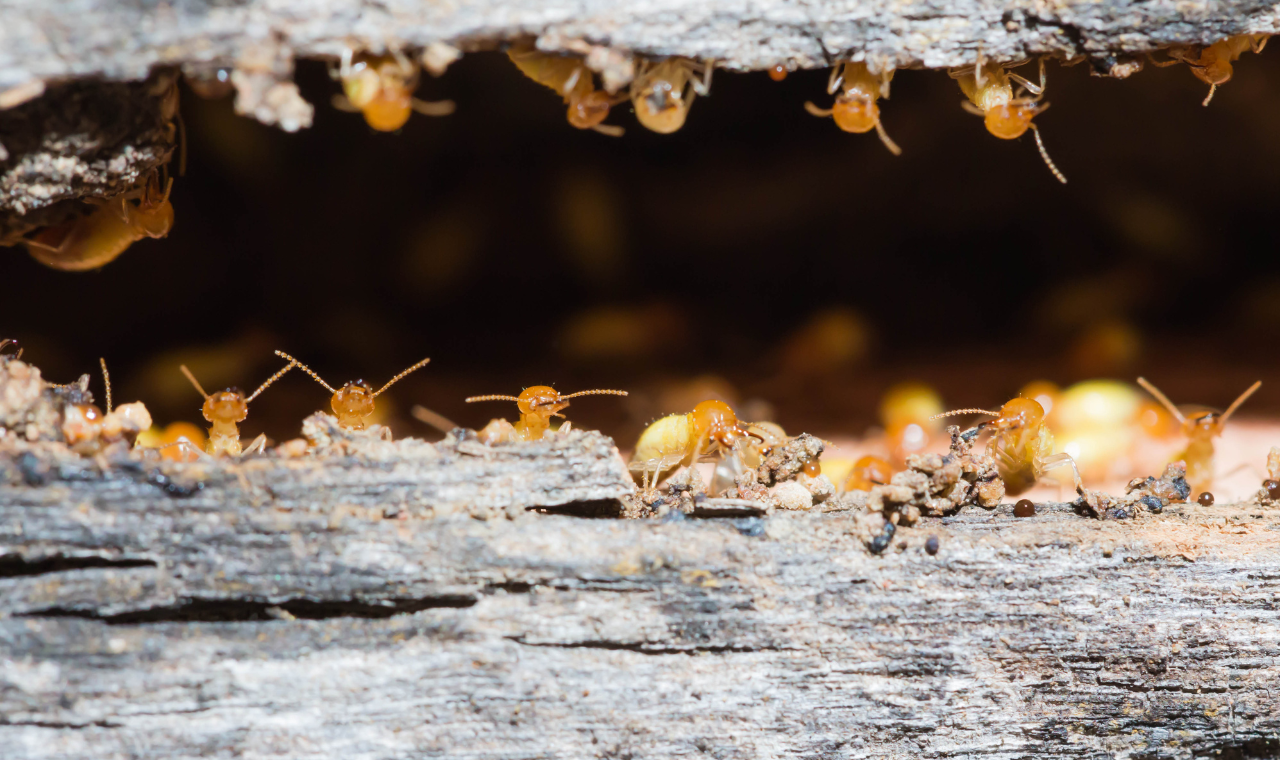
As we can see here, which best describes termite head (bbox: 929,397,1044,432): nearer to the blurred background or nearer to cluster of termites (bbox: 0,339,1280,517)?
cluster of termites (bbox: 0,339,1280,517)

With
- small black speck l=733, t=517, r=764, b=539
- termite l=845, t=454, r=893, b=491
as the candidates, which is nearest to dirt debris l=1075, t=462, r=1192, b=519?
termite l=845, t=454, r=893, b=491

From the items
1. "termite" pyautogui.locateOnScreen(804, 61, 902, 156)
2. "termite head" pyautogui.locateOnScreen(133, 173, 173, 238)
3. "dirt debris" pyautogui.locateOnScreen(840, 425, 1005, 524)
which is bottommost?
"dirt debris" pyautogui.locateOnScreen(840, 425, 1005, 524)

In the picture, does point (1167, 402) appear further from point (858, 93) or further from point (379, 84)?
point (379, 84)

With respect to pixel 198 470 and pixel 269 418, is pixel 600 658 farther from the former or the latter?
pixel 269 418

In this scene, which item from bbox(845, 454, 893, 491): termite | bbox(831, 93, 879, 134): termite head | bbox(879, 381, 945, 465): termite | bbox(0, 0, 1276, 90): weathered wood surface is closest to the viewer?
bbox(0, 0, 1276, 90): weathered wood surface

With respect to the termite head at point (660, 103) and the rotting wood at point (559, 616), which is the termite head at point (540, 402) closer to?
the rotting wood at point (559, 616)

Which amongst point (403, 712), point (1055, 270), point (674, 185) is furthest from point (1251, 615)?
point (674, 185)
